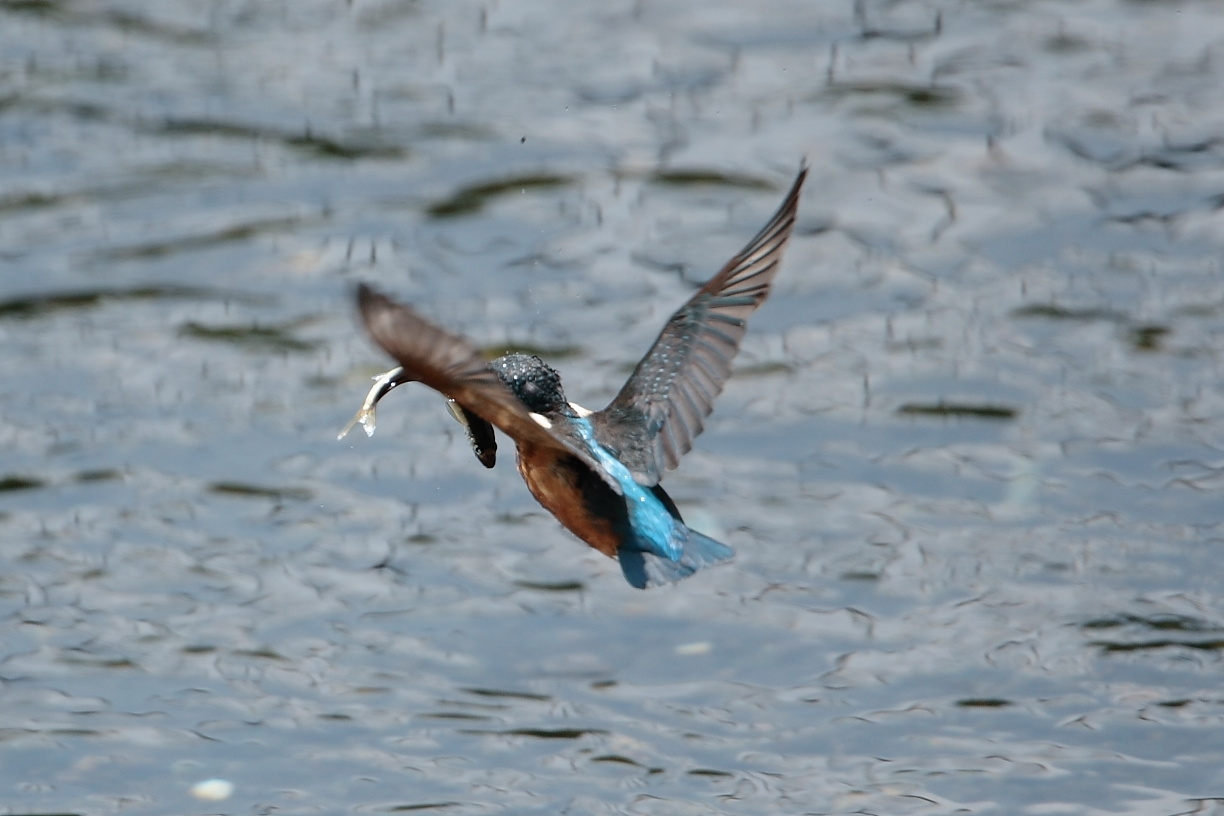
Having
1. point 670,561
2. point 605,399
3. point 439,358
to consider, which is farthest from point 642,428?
point 605,399

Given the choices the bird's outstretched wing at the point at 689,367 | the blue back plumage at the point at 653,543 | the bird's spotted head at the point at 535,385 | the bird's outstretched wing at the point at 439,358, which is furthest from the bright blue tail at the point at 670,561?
the bird's outstretched wing at the point at 439,358

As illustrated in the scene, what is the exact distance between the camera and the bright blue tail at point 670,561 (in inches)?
184

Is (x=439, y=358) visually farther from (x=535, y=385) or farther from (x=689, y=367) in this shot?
(x=689, y=367)

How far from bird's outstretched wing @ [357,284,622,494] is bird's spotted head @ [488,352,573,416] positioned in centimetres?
67

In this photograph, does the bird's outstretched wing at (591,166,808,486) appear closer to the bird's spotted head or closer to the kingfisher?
the kingfisher

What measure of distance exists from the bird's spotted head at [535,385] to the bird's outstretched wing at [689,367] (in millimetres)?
156

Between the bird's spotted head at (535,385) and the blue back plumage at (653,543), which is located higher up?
the bird's spotted head at (535,385)

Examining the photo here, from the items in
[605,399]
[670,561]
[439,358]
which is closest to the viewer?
[439,358]

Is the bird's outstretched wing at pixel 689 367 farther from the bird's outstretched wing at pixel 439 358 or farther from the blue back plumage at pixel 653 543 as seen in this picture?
the bird's outstretched wing at pixel 439 358

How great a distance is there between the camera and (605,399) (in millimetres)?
7297

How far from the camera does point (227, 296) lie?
8156 millimetres

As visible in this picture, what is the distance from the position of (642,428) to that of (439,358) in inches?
52.7

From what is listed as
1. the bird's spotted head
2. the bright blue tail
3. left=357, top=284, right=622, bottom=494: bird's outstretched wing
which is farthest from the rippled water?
left=357, top=284, right=622, bottom=494: bird's outstretched wing

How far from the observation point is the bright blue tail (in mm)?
4664
